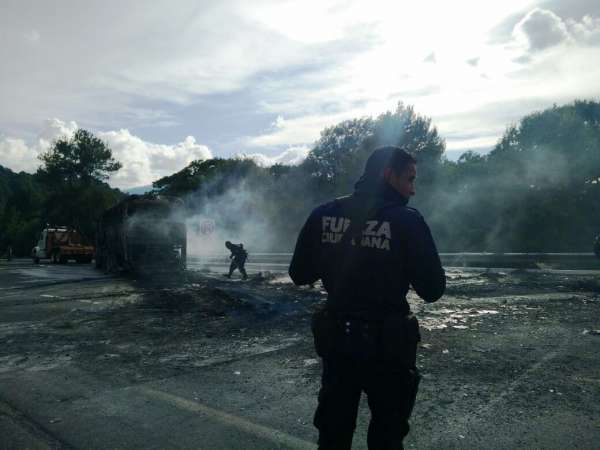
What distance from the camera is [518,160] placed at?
98.8ft

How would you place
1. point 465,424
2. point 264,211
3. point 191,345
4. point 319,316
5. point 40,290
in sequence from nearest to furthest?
point 319,316 < point 465,424 < point 191,345 < point 40,290 < point 264,211

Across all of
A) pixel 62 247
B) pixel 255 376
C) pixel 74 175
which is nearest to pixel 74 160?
pixel 74 175

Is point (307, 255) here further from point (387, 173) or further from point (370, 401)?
point (370, 401)

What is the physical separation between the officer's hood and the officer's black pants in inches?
35.6

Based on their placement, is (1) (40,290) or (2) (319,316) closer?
(2) (319,316)

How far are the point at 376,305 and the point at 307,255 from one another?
581mm

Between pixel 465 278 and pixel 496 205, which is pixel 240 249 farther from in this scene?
pixel 496 205

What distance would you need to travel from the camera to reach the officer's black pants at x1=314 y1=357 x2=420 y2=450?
253 centimetres

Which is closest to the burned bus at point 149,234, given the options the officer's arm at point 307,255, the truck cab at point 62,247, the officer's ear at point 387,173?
the truck cab at point 62,247

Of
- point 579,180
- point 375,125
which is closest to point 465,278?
point 579,180

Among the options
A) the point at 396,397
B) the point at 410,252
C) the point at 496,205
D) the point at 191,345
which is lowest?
the point at 191,345

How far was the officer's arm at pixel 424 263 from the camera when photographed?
258 centimetres

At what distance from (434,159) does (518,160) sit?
11396mm

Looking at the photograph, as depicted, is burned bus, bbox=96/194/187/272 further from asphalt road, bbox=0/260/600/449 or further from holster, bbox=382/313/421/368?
holster, bbox=382/313/421/368
